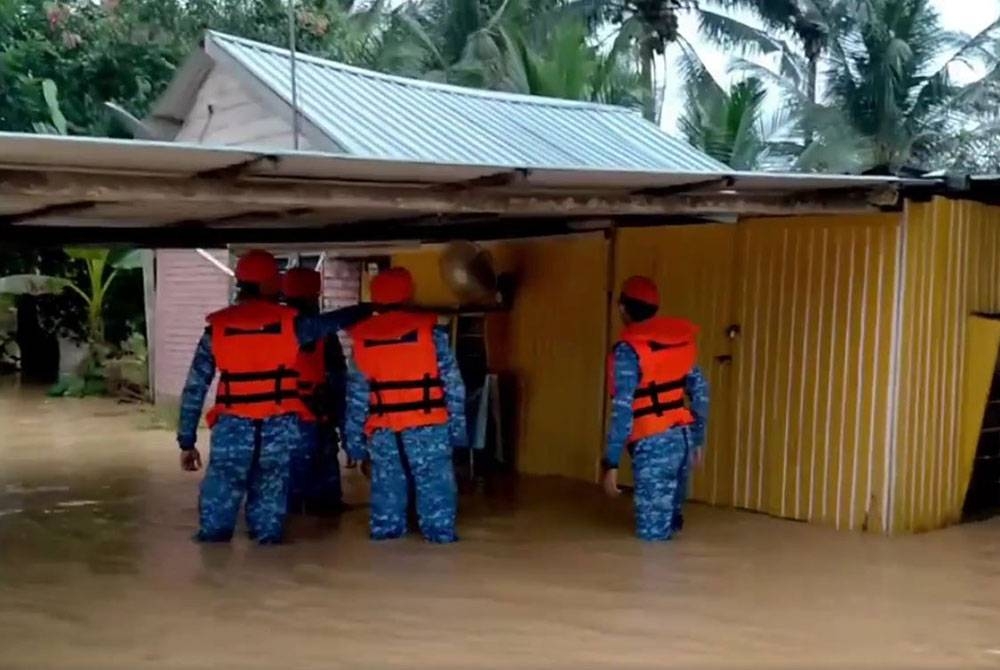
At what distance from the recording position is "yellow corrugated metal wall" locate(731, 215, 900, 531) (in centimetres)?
828

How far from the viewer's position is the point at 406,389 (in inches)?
307

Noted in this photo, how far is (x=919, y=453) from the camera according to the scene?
8359 mm

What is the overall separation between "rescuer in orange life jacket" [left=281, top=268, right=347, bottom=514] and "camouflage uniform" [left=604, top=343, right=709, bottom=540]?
6.69ft

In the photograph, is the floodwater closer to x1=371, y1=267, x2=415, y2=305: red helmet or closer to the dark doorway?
the dark doorway

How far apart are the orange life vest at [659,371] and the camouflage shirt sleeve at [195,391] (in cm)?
238

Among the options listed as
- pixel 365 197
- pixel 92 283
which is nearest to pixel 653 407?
pixel 365 197

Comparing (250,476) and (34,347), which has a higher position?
(250,476)

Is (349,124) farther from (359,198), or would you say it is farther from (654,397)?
(359,198)

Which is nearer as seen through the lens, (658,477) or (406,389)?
(406,389)

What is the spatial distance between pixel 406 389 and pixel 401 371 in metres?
0.11

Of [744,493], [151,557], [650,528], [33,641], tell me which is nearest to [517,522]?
[650,528]

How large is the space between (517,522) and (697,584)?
79.5 inches

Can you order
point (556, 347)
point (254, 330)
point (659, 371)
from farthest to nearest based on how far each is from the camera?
point (556, 347), point (659, 371), point (254, 330)

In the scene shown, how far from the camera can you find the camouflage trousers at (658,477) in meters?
7.96
